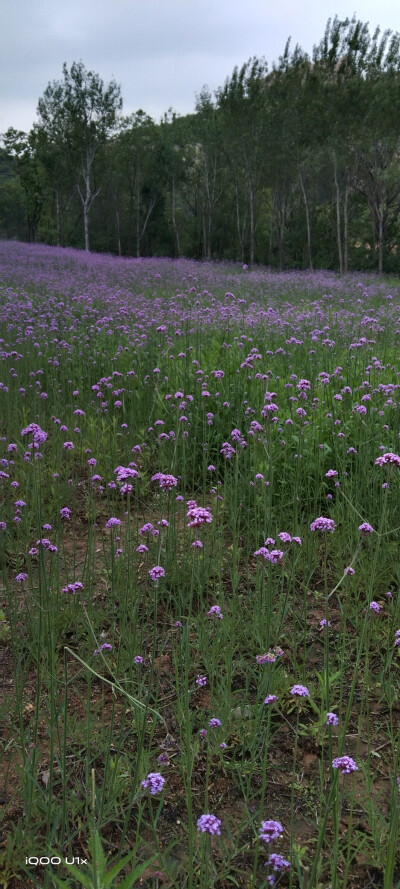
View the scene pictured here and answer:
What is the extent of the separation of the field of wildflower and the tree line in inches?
941

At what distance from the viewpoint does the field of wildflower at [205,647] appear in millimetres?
1645

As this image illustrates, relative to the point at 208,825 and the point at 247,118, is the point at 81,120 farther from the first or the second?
the point at 208,825

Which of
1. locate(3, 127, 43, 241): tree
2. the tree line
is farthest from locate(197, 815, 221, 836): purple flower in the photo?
locate(3, 127, 43, 241): tree

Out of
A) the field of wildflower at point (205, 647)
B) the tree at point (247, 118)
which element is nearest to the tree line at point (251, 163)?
the tree at point (247, 118)

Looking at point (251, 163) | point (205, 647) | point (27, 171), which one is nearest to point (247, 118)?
point (251, 163)

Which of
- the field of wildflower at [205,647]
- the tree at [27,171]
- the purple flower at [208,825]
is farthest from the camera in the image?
the tree at [27,171]

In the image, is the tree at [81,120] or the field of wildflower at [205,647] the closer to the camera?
the field of wildflower at [205,647]

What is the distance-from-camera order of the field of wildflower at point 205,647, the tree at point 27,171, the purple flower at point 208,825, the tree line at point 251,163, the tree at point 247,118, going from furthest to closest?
1. the tree at point 27,171
2. the tree at point 247,118
3. the tree line at point 251,163
4. the field of wildflower at point 205,647
5. the purple flower at point 208,825

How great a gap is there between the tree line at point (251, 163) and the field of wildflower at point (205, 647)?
2390cm

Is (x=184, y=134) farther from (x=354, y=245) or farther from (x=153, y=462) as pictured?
(x=153, y=462)

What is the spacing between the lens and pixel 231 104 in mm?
30969

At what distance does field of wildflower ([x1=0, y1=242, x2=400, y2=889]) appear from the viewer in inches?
64.7

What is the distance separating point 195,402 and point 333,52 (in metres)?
30.2

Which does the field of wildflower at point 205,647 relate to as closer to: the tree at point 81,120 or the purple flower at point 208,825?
the purple flower at point 208,825
